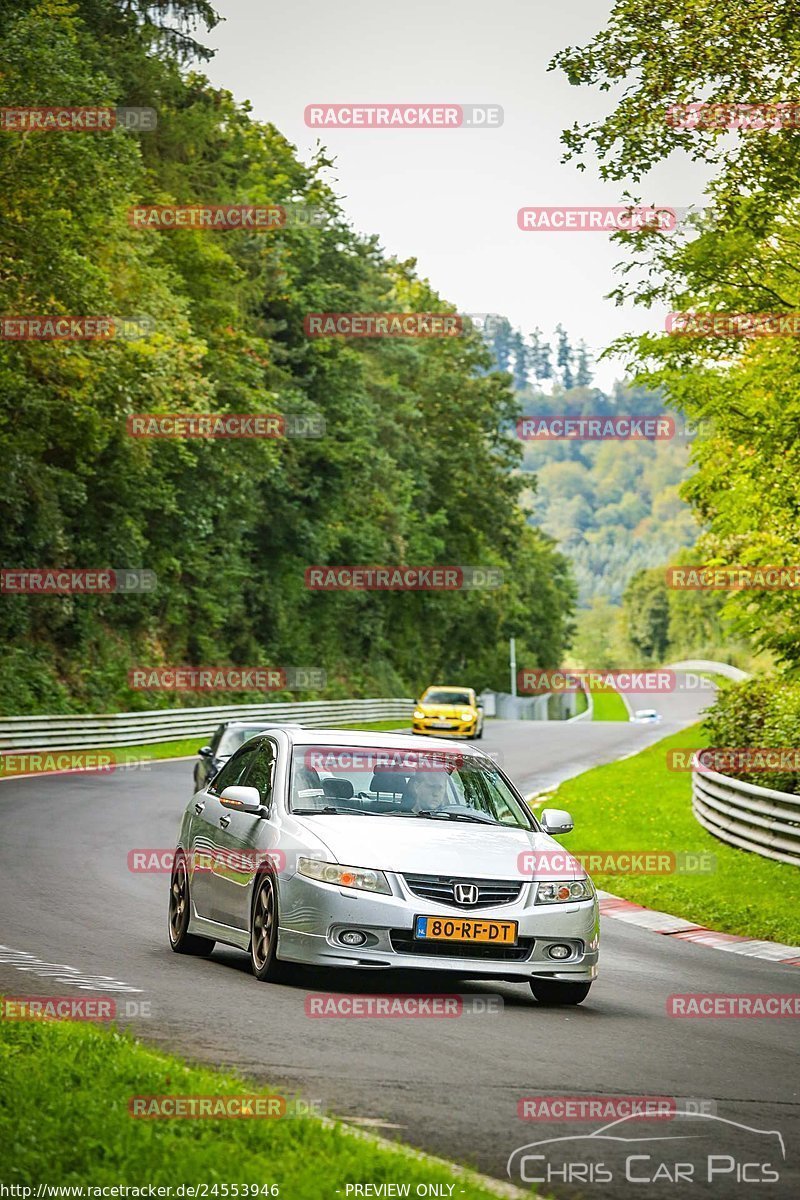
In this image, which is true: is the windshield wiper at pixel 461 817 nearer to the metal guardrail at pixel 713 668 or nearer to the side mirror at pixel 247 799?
the side mirror at pixel 247 799

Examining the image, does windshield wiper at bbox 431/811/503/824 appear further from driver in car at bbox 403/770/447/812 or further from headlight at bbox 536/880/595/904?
headlight at bbox 536/880/595/904

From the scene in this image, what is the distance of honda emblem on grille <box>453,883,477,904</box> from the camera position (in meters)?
9.60

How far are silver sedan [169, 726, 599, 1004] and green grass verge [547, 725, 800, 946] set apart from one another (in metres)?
5.50

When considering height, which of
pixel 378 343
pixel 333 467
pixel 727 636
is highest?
pixel 378 343

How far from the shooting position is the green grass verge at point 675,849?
1622 centimetres

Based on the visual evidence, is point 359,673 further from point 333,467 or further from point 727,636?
point 727,636

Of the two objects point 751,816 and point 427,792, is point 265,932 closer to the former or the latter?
point 427,792

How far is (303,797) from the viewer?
34.9ft

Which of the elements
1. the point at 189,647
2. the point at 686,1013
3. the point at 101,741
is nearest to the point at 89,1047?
the point at 686,1013

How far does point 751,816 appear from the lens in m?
21.0

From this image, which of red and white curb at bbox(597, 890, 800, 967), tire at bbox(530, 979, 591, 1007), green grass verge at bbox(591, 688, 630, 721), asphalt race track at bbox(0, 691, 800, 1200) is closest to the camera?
asphalt race track at bbox(0, 691, 800, 1200)

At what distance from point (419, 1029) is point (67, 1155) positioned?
11.4 feet

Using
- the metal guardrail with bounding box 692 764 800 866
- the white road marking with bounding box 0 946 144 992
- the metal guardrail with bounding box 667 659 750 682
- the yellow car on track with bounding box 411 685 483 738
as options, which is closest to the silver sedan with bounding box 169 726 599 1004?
the white road marking with bounding box 0 946 144 992

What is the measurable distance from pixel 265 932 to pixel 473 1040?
6.55 ft
